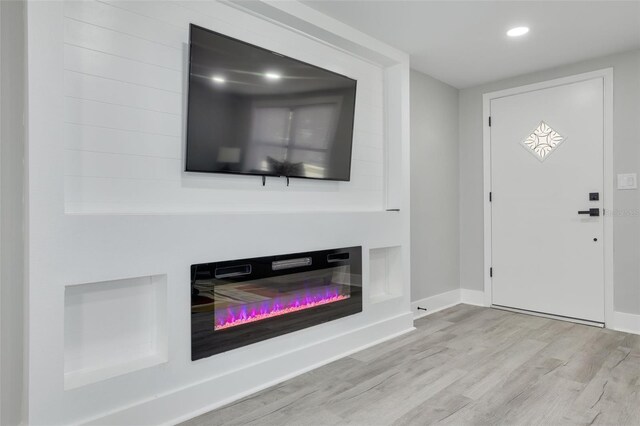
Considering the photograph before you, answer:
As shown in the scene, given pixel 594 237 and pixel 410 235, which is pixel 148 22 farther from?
pixel 594 237

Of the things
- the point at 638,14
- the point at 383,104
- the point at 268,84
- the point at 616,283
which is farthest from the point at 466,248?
the point at 268,84

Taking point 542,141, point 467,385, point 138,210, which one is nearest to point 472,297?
point 542,141

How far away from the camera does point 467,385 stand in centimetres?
233

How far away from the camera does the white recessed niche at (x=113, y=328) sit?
179 centimetres

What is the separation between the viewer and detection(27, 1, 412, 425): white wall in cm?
162

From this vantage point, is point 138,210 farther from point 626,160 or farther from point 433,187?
point 626,160

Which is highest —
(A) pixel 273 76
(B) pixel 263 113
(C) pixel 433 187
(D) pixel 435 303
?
(A) pixel 273 76

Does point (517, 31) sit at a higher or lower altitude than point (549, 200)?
higher

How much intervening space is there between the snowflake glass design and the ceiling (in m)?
0.59

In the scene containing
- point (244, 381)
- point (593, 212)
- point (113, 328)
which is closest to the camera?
point (113, 328)

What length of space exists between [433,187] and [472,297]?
1.31 metres

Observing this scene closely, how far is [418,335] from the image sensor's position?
3.26 metres
